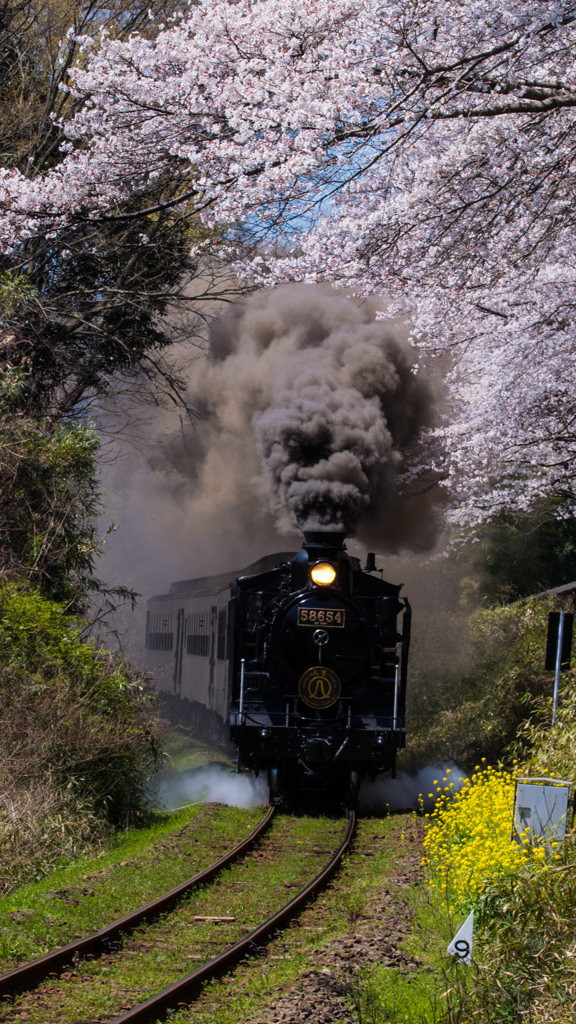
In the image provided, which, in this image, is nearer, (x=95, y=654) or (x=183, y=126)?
(x=183, y=126)

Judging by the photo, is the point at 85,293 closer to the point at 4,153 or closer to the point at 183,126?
the point at 4,153

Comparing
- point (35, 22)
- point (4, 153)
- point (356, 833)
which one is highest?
point (35, 22)

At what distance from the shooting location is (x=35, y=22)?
1361 centimetres

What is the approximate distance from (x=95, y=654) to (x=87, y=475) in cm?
276

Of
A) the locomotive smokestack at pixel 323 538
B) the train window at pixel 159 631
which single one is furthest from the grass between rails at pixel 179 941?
the train window at pixel 159 631

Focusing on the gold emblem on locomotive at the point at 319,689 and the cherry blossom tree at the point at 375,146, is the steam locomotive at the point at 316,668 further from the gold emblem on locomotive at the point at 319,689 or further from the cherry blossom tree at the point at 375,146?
the cherry blossom tree at the point at 375,146

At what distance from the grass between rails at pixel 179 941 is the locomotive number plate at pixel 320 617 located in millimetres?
2178

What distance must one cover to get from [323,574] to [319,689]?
1264mm

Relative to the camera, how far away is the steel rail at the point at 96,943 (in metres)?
4.82

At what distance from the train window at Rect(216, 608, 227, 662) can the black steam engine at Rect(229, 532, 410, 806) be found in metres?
1.02

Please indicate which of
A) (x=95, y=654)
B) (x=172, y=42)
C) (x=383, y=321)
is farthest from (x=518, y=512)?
(x=172, y=42)

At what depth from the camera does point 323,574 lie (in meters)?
9.50

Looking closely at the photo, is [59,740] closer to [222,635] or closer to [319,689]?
[319,689]

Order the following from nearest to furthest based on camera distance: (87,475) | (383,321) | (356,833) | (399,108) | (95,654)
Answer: (399,108) < (356,833) < (95,654) < (87,475) < (383,321)
